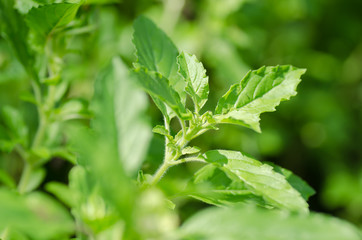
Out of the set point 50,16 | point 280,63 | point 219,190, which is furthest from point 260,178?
point 280,63

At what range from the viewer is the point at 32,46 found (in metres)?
1.24

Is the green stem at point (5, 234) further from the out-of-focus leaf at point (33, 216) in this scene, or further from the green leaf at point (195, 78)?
the green leaf at point (195, 78)

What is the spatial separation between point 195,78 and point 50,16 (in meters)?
0.41

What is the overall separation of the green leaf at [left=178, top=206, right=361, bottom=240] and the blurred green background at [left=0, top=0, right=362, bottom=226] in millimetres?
1539

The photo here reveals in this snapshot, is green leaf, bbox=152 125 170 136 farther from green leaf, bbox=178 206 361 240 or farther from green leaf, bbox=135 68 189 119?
green leaf, bbox=178 206 361 240

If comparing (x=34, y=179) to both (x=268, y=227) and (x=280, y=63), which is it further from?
(x=280, y=63)

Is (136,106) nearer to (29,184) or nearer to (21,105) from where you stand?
(29,184)

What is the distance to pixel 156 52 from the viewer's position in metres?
1.09

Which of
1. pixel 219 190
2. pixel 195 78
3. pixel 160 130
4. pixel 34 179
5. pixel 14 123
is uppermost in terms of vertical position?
pixel 195 78

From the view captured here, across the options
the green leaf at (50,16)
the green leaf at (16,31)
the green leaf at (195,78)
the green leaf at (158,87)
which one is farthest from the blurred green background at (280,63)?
the green leaf at (158,87)

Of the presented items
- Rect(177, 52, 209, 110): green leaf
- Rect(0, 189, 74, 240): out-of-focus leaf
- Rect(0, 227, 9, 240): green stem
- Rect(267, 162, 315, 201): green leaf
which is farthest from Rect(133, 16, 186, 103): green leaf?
Rect(0, 227, 9, 240): green stem

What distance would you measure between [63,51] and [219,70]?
54.6 inches

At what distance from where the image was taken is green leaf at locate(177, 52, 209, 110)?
3.21 feet

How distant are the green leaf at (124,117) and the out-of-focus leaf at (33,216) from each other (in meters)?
0.15
